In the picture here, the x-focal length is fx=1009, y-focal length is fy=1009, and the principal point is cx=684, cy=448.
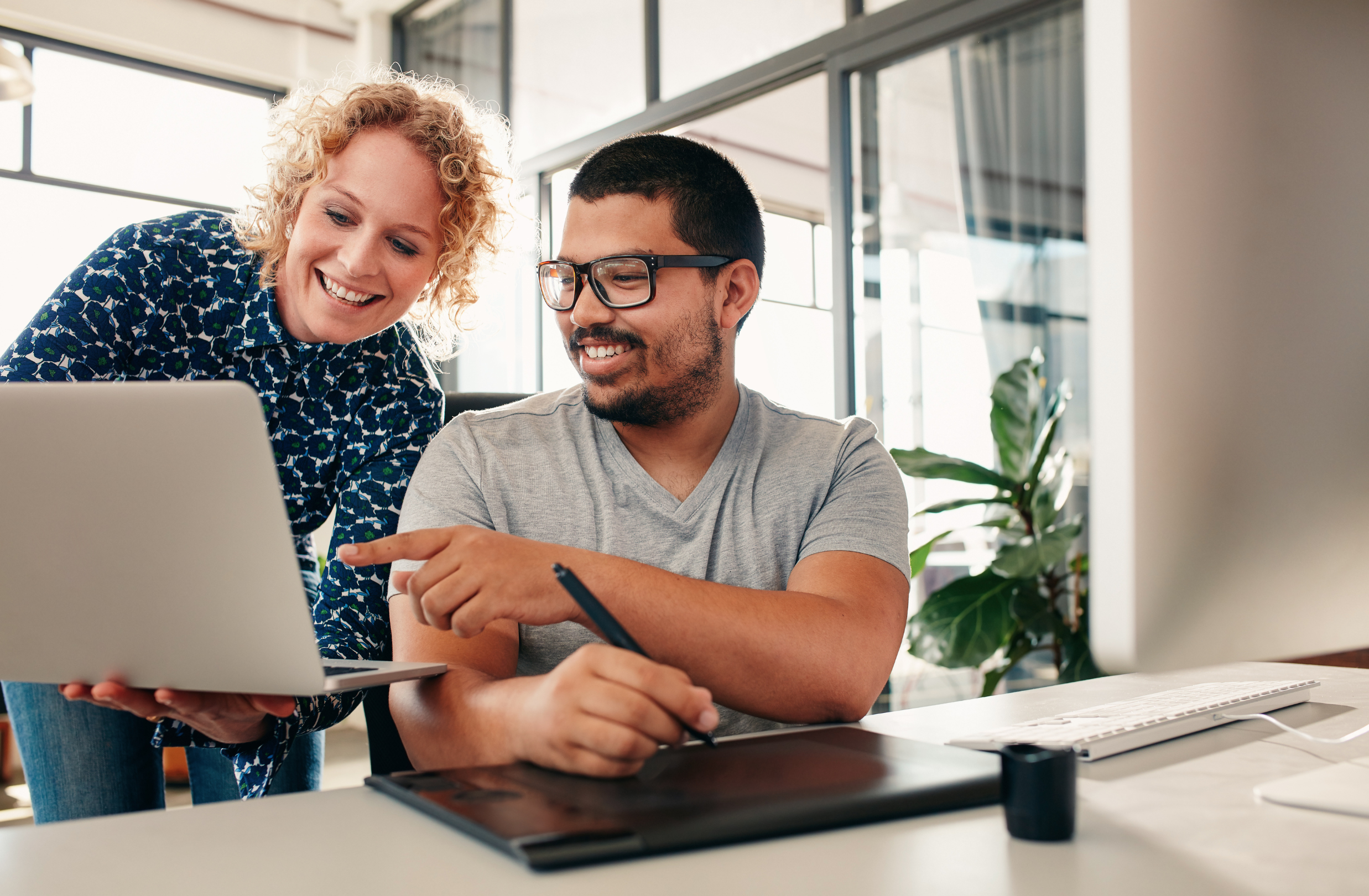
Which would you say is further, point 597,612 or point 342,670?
point 342,670

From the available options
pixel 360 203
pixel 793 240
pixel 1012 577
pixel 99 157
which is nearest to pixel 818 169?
pixel 793 240

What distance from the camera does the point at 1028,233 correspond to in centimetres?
269

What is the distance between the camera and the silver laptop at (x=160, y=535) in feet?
2.16

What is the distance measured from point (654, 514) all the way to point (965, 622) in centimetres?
138

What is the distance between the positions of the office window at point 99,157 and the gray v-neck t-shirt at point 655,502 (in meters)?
3.57

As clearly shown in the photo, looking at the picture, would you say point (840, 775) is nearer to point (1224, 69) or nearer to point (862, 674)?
point (862, 674)

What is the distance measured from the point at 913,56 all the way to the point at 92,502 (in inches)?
107

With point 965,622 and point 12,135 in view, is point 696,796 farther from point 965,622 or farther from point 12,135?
point 12,135

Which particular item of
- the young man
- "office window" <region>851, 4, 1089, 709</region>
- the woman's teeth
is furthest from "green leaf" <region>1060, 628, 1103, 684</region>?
the woman's teeth

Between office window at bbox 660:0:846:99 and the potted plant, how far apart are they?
4.71 feet

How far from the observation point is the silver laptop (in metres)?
0.66

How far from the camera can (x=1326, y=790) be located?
0.66 m

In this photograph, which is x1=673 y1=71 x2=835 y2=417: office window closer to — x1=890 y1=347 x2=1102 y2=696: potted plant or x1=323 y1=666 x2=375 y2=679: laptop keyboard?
x1=890 y1=347 x2=1102 y2=696: potted plant

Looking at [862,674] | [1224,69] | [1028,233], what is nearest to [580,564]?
[862,674]
